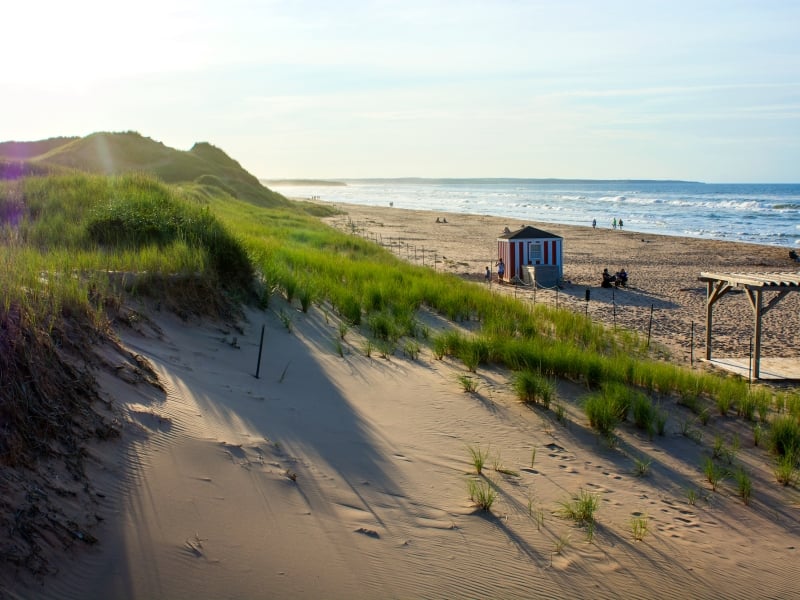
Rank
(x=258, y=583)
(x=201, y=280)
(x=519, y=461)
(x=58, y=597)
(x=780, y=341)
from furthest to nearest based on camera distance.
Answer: (x=780, y=341)
(x=201, y=280)
(x=519, y=461)
(x=258, y=583)
(x=58, y=597)

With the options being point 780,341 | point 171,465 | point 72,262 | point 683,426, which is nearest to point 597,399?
point 683,426

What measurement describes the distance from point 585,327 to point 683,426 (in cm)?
529

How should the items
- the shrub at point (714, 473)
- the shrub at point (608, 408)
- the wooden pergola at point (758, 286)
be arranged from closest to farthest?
the shrub at point (714, 473)
the shrub at point (608, 408)
the wooden pergola at point (758, 286)

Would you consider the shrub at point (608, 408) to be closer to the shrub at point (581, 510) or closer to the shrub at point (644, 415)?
the shrub at point (644, 415)

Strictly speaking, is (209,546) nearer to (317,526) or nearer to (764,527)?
(317,526)

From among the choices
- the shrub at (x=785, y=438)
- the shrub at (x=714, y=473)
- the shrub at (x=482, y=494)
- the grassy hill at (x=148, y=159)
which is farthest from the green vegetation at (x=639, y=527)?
the grassy hill at (x=148, y=159)

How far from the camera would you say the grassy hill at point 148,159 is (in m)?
50.5

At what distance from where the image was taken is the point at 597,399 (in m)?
7.99

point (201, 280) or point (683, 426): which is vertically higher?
point (201, 280)

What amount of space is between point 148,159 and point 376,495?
190ft

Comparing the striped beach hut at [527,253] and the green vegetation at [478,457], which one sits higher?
the striped beach hut at [527,253]

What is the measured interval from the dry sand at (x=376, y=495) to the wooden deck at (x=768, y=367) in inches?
159

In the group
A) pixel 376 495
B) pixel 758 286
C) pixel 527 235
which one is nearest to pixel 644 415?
pixel 376 495

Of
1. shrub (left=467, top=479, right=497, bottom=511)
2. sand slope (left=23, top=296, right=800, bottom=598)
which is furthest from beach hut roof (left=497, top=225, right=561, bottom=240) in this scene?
shrub (left=467, top=479, right=497, bottom=511)
